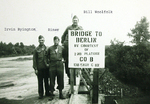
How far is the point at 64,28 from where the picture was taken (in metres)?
3.15

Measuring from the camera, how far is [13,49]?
3.70m

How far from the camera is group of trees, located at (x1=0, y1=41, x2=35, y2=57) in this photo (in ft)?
11.2

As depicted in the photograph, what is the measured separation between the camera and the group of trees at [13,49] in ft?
11.2

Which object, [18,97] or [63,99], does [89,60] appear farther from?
[18,97]

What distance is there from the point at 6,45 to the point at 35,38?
2.78 ft

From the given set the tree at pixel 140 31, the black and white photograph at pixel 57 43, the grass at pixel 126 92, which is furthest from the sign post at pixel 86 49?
the grass at pixel 126 92

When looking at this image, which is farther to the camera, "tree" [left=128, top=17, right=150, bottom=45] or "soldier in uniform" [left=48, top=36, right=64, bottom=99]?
"tree" [left=128, top=17, right=150, bottom=45]

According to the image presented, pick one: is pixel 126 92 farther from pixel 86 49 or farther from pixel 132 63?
pixel 86 49

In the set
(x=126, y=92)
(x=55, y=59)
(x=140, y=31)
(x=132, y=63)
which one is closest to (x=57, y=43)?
(x=55, y=59)

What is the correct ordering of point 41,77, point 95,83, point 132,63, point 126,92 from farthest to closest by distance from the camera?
point 126,92 → point 132,63 → point 41,77 → point 95,83

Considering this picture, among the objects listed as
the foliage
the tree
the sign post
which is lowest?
the foliage

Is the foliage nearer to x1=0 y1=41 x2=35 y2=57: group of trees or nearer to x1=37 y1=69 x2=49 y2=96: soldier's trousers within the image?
x1=0 y1=41 x2=35 y2=57: group of trees

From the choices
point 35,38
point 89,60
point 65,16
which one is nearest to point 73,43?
point 89,60

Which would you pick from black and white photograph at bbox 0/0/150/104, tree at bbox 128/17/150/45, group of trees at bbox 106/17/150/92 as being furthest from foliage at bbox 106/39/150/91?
black and white photograph at bbox 0/0/150/104
